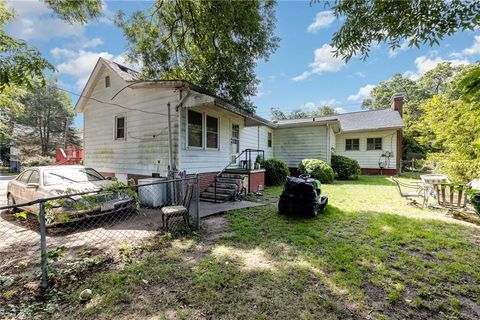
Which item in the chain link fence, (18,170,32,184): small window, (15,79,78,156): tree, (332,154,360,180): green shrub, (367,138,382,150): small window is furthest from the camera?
(15,79,78,156): tree

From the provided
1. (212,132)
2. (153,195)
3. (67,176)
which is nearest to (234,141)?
(212,132)

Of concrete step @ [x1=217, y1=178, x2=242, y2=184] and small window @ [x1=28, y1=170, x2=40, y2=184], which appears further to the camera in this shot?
concrete step @ [x1=217, y1=178, x2=242, y2=184]

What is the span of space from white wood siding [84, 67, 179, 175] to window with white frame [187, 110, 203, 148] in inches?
22.5

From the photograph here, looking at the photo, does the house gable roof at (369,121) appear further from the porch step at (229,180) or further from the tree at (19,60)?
the tree at (19,60)

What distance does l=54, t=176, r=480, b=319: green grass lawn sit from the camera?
2.42 metres

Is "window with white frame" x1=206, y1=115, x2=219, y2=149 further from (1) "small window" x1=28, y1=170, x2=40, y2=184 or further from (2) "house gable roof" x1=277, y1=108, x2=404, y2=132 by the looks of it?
(2) "house gable roof" x1=277, y1=108, x2=404, y2=132

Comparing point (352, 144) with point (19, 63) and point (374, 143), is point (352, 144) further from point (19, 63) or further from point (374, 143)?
point (19, 63)

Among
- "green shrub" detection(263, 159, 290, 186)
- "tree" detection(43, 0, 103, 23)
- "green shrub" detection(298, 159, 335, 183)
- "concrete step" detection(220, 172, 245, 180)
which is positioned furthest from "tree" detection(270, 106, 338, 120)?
"tree" detection(43, 0, 103, 23)

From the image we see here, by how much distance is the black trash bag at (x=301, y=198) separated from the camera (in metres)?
5.75

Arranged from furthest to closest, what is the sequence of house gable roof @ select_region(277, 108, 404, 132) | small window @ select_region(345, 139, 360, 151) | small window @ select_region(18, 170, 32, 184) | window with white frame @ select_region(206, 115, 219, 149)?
small window @ select_region(345, 139, 360, 151) → house gable roof @ select_region(277, 108, 404, 132) → window with white frame @ select_region(206, 115, 219, 149) → small window @ select_region(18, 170, 32, 184)

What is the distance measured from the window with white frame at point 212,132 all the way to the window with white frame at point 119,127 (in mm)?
3630

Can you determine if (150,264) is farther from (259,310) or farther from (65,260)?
(259,310)

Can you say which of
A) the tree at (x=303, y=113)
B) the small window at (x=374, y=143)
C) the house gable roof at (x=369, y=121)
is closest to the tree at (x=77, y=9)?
the house gable roof at (x=369, y=121)

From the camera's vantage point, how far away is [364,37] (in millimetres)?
3404
